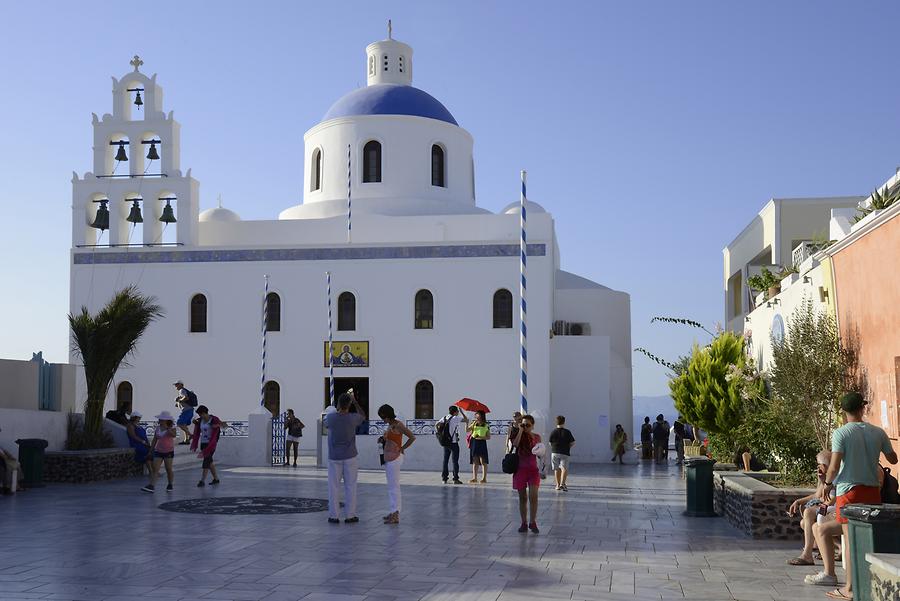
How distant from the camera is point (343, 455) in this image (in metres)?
11.0

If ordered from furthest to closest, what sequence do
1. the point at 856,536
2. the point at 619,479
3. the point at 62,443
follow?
the point at 619,479, the point at 62,443, the point at 856,536

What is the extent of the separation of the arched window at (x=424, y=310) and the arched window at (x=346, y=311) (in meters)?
1.70

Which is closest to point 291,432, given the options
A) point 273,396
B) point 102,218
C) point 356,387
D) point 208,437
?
point 356,387

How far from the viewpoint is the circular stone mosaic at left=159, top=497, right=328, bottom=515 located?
1231 centimetres

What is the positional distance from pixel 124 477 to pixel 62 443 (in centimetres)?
126

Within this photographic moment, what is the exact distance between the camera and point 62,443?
17.9m

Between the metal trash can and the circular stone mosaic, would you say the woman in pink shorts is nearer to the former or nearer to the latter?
the metal trash can

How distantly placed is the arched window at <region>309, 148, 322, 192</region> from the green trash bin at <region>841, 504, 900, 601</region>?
25.7m

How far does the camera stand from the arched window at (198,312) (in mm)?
27234

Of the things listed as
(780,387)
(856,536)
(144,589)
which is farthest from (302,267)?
(856,536)

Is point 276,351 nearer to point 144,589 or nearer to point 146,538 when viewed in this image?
point 146,538

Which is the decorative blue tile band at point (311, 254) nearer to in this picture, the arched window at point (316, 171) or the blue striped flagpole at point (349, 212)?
the blue striped flagpole at point (349, 212)

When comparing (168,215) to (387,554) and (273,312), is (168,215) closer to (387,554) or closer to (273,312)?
(273,312)

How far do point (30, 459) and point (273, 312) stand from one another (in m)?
11.7
